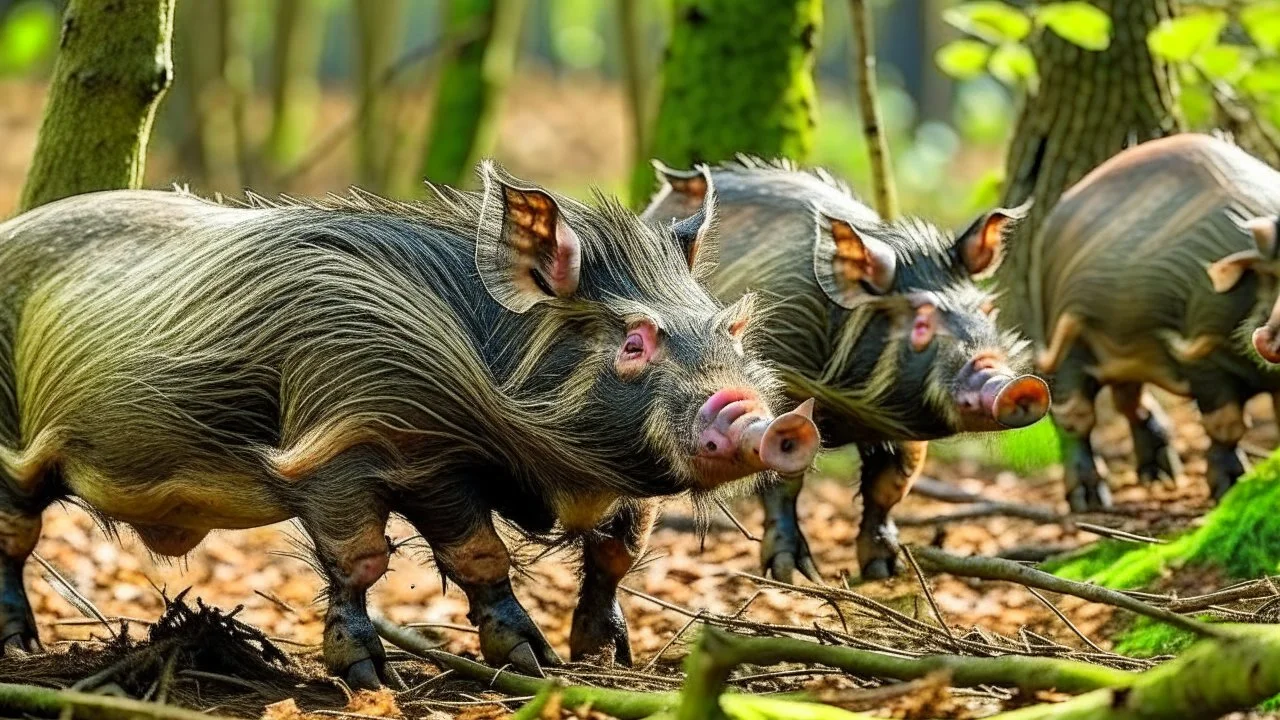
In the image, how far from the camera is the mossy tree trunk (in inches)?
349

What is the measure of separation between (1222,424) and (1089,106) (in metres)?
2.13

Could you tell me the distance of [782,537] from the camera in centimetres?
704

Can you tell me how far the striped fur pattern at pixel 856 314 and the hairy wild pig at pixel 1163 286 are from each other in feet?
4.82

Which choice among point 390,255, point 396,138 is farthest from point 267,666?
point 396,138

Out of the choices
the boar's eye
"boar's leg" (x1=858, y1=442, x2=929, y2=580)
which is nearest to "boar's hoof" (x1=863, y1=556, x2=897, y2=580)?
"boar's leg" (x1=858, y1=442, x2=929, y2=580)

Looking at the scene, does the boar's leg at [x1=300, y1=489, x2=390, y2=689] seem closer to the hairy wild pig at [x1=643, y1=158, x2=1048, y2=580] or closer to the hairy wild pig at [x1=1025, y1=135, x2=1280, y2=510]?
the hairy wild pig at [x1=643, y1=158, x2=1048, y2=580]

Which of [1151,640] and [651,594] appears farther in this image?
[651,594]

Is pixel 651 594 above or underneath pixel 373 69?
underneath

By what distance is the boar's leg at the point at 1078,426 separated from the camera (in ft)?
27.4

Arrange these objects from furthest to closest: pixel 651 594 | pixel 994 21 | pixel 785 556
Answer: pixel 994 21, pixel 651 594, pixel 785 556

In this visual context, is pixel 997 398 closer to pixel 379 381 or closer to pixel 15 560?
pixel 379 381

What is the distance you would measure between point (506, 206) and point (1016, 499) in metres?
5.21

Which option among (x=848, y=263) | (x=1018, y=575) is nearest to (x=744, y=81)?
(x=848, y=263)

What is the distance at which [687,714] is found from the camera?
341 cm
